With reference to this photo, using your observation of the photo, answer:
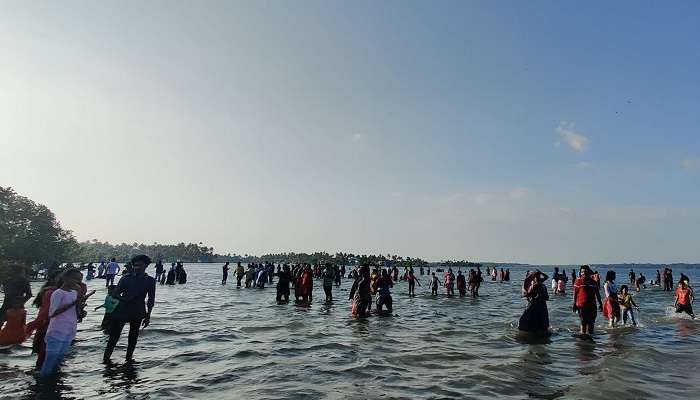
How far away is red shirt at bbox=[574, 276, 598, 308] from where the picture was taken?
1260 centimetres

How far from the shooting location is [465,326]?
15.5 m

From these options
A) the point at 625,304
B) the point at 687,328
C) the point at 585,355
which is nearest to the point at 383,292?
the point at 625,304

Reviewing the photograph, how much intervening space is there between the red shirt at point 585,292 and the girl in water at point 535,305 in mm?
865

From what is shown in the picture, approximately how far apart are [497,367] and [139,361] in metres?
7.49

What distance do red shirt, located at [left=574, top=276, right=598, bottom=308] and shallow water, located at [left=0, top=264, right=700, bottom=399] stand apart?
43.9 inches

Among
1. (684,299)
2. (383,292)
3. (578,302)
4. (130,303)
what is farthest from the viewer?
→ (383,292)

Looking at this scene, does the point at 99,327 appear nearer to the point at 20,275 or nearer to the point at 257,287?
the point at 20,275

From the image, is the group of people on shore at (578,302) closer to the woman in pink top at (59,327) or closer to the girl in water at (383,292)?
the girl in water at (383,292)

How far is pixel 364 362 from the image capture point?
9.45 metres

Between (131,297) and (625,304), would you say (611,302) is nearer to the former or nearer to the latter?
(625,304)

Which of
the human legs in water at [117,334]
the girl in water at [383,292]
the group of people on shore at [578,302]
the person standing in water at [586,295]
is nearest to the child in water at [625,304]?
the group of people on shore at [578,302]

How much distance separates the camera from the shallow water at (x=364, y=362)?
7.27 metres

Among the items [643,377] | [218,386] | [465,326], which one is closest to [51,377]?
[218,386]

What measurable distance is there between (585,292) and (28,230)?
203ft
